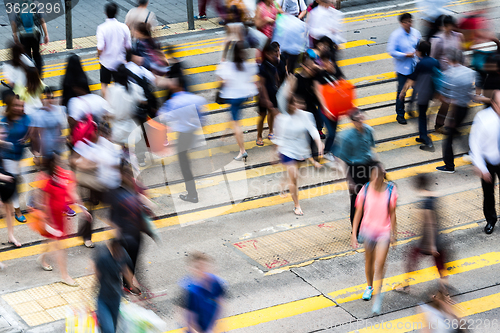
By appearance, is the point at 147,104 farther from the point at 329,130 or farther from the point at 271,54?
the point at 329,130

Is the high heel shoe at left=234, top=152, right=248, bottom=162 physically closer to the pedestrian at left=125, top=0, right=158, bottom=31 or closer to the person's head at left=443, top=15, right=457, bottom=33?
the pedestrian at left=125, top=0, right=158, bottom=31

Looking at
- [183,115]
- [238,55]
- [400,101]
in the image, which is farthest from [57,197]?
[400,101]

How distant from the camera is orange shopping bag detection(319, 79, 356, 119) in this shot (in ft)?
30.4

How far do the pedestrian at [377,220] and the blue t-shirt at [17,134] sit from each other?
4301 millimetres

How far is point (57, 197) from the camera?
688 cm

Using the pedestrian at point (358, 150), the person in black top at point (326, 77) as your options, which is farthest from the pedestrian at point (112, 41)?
the pedestrian at point (358, 150)

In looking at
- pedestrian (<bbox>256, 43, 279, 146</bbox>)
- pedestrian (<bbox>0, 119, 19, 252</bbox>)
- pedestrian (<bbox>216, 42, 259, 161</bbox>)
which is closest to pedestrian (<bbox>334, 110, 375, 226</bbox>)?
pedestrian (<bbox>216, 42, 259, 161</bbox>)

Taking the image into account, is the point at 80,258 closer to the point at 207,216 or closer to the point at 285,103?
the point at 207,216

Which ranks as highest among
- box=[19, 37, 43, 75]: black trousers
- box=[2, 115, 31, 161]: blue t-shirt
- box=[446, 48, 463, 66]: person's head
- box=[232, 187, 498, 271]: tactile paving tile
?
box=[446, 48, 463, 66]: person's head

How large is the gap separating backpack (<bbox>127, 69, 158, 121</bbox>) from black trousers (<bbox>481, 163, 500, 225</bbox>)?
4648 mm

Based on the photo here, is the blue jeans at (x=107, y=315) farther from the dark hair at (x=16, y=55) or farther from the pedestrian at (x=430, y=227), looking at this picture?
the dark hair at (x=16, y=55)

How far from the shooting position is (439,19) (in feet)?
37.6

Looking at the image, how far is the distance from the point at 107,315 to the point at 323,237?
3.45 metres

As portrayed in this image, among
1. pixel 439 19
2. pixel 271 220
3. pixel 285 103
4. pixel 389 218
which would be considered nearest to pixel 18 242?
pixel 271 220
